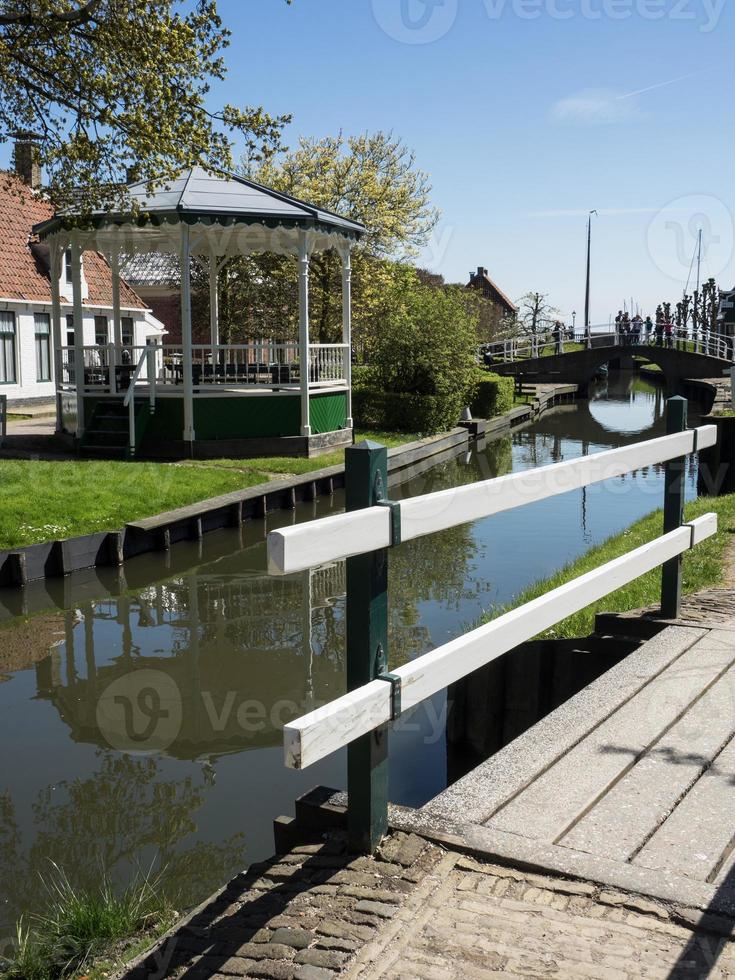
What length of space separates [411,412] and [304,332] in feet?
Result: 24.4

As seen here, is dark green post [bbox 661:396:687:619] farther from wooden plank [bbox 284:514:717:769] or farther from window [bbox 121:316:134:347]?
window [bbox 121:316:134:347]

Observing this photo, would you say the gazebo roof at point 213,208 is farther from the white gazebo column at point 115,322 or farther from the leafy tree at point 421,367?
the leafy tree at point 421,367

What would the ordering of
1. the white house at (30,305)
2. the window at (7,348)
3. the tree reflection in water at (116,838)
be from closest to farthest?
the tree reflection in water at (116,838) → the window at (7,348) → the white house at (30,305)

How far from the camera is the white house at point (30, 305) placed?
25141 mm

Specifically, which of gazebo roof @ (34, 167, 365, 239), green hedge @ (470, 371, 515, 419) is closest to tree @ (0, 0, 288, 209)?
gazebo roof @ (34, 167, 365, 239)

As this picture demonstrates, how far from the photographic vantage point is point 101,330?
30.4m

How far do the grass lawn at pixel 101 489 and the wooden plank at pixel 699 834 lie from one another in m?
8.65

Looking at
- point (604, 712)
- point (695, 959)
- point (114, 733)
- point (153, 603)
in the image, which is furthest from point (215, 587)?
point (695, 959)

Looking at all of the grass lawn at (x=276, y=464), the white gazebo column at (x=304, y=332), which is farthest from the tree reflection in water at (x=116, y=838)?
the white gazebo column at (x=304, y=332)

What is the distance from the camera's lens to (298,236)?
17.3 metres

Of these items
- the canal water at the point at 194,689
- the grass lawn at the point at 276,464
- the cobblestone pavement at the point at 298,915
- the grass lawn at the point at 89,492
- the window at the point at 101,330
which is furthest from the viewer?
the window at the point at 101,330

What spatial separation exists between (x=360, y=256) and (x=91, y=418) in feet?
53.0
